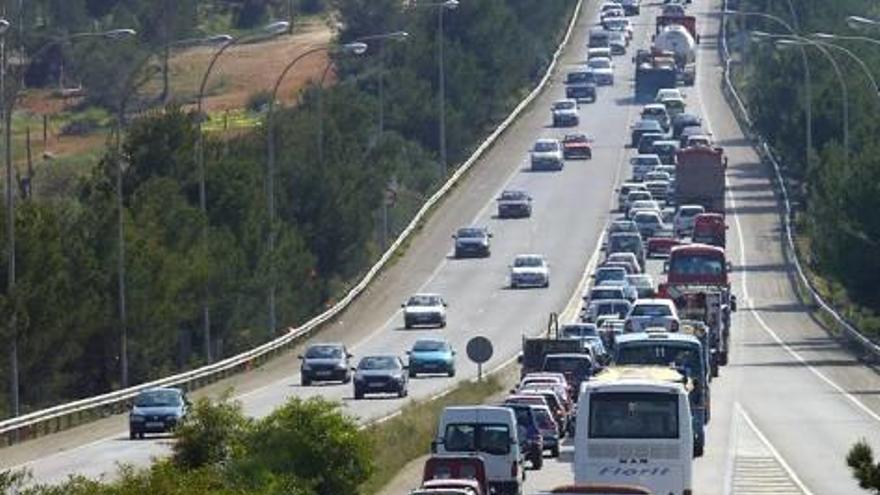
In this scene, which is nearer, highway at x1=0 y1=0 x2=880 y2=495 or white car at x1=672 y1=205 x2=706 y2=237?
highway at x1=0 y1=0 x2=880 y2=495

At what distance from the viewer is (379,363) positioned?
8106 centimetres

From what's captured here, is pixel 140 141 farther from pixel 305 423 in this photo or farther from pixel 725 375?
pixel 305 423

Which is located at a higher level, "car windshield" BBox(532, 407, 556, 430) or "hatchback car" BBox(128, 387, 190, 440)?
"car windshield" BBox(532, 407, 556, 430)

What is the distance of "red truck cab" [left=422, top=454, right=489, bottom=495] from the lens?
46625 millimetres

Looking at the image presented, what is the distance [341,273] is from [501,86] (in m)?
52.7

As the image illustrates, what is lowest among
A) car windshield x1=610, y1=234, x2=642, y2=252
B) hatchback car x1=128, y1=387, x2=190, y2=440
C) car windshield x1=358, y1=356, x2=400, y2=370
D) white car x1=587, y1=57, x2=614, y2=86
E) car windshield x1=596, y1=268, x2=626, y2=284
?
white car x1=587, y1=57, x2=614, y2=86

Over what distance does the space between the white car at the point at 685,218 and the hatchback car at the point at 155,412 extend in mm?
51777

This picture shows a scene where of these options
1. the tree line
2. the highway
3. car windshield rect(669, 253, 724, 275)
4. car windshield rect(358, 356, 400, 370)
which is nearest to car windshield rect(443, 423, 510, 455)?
the highway

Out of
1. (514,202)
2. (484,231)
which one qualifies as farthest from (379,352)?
(514,202)

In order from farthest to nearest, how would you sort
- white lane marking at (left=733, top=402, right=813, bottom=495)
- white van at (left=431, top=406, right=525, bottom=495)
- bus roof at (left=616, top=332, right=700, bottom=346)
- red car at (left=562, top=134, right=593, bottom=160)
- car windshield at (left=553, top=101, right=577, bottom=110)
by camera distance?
car windshield at (left=553, top=101, right=577, bottom=110) < red car at (left=562, top=134, right=593, bottom=160) < bus roof at (left=616, top=332, right=700, bottom=346) < white lane marking at (left=733, top=402, right=813, bottom=495) < white van at (left=431, top=406, right=525, bottom=495)

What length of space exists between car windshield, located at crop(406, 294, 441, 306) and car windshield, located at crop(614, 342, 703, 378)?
4288cm

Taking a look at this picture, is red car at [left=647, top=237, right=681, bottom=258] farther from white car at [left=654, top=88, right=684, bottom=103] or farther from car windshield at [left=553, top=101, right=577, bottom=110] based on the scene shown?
white car at [left=654, top=88, right=684, bottom=103]

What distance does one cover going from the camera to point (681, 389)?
159ft

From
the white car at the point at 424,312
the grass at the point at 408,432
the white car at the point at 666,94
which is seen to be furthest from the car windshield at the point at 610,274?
the white car at the point at 666,94
